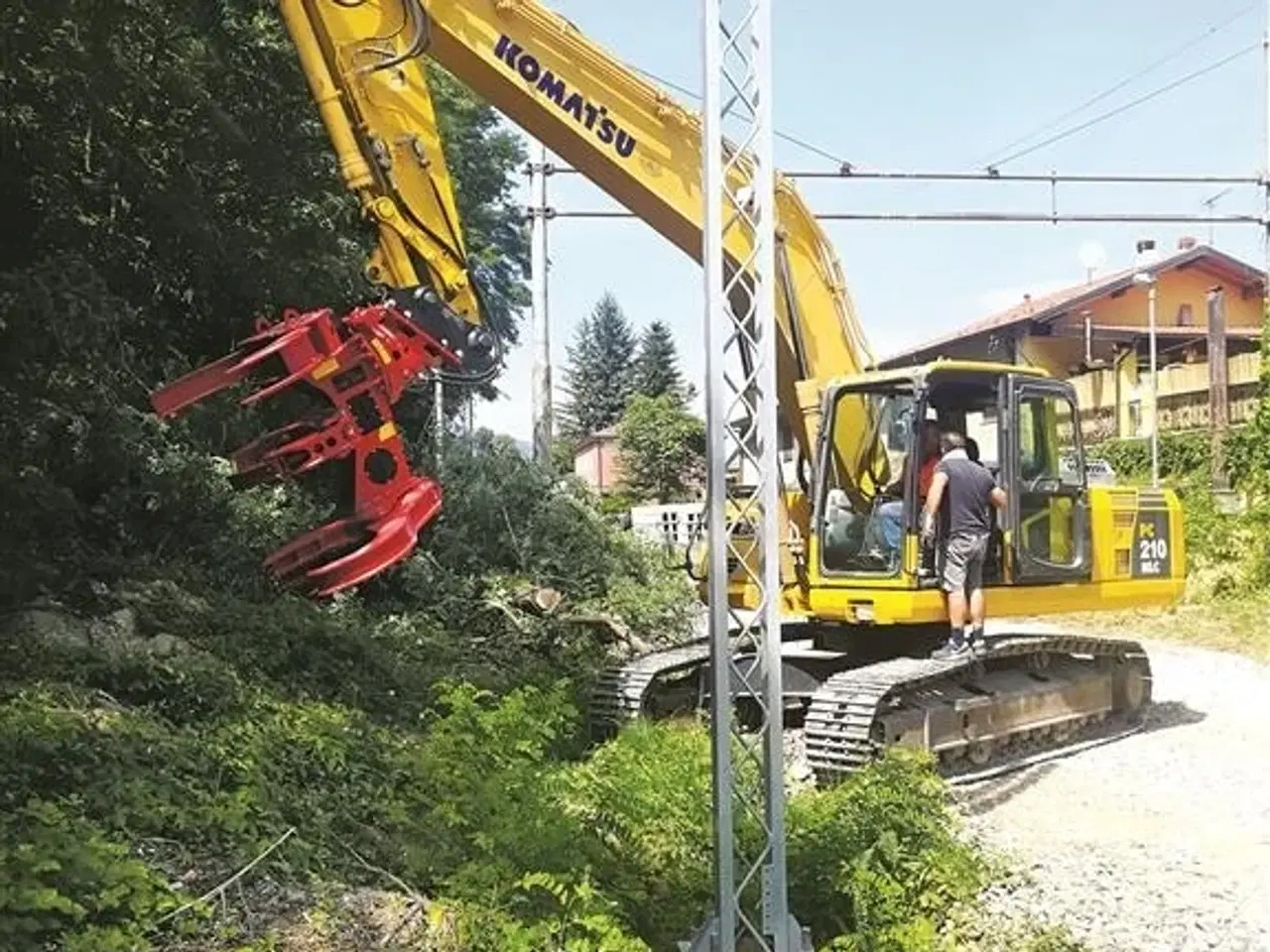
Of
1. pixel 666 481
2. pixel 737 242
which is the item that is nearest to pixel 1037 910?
pixel 737 242

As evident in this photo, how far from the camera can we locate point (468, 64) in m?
7.89

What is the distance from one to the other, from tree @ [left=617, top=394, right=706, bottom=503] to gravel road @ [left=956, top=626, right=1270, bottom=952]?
33379 mm

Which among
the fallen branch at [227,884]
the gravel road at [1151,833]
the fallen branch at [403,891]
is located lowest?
the gravel road at [1151,833]

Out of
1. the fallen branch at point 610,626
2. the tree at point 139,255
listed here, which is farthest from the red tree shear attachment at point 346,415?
the fallen branch at point 610,626

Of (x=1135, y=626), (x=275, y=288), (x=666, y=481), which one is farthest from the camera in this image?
(x=666, y=481)

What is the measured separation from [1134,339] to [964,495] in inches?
1200

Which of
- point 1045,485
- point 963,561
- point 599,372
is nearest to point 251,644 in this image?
point 963,561

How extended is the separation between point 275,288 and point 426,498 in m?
4.13

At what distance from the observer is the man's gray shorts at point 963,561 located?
309 inches

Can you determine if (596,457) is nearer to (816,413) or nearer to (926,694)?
(816,413)

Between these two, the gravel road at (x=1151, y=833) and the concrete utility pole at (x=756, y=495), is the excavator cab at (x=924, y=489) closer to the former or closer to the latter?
the gravel road at (x=1151, y=833)

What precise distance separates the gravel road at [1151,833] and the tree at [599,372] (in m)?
64.4

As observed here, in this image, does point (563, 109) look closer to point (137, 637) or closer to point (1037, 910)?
point (137, 637)

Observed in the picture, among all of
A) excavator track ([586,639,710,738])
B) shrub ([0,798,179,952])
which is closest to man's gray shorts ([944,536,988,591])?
excavator track ([586,639,710,738])
